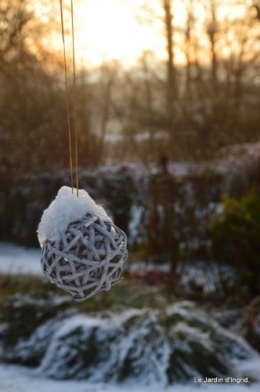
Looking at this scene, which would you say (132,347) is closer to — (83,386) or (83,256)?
(83,386)

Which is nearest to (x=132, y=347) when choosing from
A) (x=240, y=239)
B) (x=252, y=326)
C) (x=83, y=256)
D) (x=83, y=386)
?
(x=83, y=386)

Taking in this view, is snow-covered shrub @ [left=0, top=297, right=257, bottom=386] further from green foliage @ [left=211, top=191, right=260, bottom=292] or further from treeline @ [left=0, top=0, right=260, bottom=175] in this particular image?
treeline @ [left=0, top=0, right=260, bottom=175]

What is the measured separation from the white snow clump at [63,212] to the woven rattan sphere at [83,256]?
0.05 feet

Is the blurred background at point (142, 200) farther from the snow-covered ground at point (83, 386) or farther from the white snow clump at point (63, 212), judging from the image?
the white snow clump at point (63, 212)

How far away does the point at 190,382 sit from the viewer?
3.45 m

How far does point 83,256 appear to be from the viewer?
1.50 metres

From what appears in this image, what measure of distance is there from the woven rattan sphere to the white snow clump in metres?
0.02

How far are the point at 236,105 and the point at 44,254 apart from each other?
352 inches

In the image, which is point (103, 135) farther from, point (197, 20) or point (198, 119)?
point (197, 20)

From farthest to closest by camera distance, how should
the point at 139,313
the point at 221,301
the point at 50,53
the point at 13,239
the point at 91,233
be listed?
the point at 13,239 < the point at 50,53 < the point at 221,301 < the point at 139,313 < the point at 91,233

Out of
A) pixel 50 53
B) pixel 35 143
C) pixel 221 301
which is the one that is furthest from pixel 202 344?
pixel 50 53

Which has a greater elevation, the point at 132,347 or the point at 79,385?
the point at 132,347

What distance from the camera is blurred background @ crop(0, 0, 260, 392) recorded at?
3691 mm

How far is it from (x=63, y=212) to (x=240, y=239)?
12.8 ft
